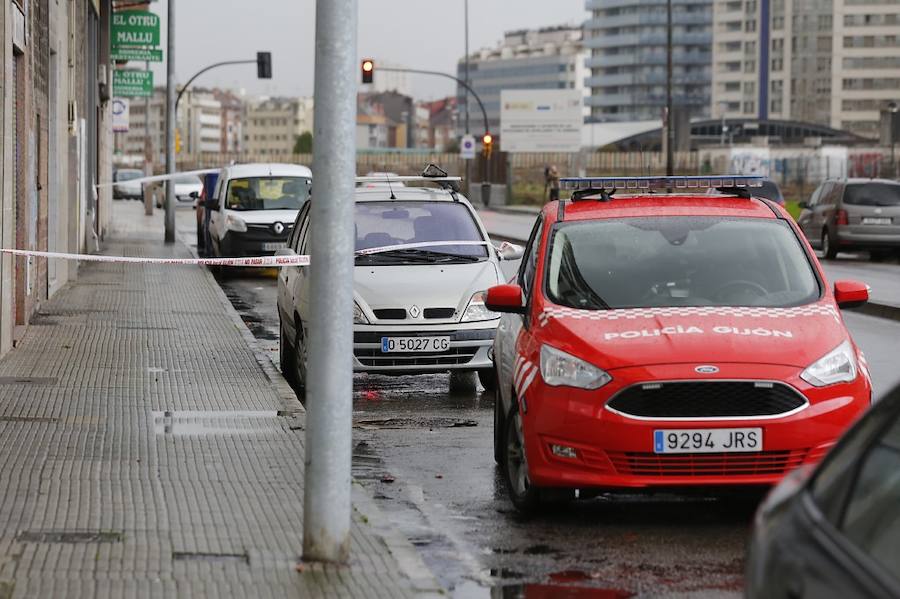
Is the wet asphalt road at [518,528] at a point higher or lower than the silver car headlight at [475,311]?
lower

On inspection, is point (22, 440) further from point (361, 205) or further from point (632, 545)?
point (361, 205)

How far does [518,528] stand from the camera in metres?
7.93

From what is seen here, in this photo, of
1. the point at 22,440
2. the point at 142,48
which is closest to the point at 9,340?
the point at 22,440

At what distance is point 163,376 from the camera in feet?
43.8

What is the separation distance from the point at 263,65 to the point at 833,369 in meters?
48.9

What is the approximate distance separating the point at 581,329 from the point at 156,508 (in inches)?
83.4

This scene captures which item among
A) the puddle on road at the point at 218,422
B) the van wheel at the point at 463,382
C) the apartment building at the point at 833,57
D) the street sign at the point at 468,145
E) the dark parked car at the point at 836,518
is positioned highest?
the apartment building at the point at 833,57

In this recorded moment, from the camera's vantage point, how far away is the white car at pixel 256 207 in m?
28.3

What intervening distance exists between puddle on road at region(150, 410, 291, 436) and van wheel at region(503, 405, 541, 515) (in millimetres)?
2318

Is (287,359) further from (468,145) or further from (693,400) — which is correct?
(468,145)

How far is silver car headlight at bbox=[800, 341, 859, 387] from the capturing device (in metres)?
7.79

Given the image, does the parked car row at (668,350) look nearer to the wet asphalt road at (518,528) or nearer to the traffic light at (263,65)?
the wet asphalt road at (518,528)

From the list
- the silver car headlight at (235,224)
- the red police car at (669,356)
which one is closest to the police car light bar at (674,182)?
the red police car at (669,356)

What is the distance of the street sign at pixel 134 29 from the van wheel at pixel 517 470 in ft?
Result: 114
